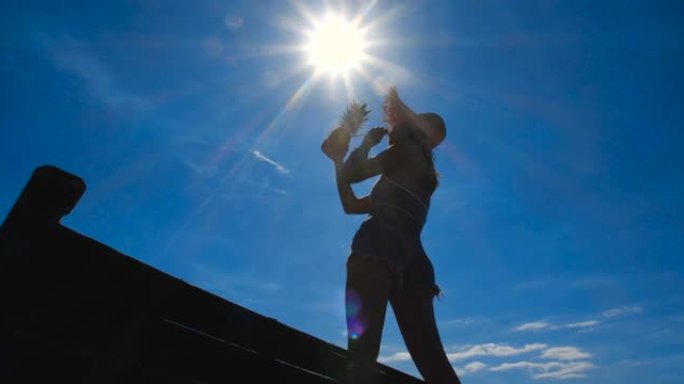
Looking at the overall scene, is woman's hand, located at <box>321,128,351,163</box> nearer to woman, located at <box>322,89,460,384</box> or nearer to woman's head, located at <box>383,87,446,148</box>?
woman, located at <box>322,89,460,384</box>

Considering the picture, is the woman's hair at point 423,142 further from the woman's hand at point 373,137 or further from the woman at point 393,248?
the woman's hand at point 373,137

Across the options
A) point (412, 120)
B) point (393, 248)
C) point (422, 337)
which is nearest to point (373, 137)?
point (412, 120)

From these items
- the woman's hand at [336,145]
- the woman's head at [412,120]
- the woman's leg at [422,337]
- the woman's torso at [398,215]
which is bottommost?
the woman's leg at [422,337]

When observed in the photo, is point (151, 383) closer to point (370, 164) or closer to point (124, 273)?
point (124, 273)

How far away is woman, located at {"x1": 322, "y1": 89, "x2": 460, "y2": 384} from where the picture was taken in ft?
8.52

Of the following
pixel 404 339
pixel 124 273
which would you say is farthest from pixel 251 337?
Answer: pixel 404 339

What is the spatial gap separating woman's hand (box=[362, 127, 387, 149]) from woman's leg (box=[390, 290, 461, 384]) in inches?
41.4

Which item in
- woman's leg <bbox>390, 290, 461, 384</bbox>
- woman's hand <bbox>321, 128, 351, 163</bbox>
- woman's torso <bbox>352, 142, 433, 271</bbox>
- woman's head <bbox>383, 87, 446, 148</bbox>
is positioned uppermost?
woman's head <bbox>383, 87, 446, 148</bbox>

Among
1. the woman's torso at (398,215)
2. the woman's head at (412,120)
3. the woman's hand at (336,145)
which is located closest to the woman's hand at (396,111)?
the woman's head at (412,120)

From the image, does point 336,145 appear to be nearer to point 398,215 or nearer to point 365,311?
point 398,215

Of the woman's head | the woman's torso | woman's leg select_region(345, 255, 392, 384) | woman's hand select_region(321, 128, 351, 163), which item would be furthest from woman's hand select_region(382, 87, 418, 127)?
woman's leg select_region(345, 255, 392, 384)

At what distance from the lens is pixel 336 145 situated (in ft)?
10.6

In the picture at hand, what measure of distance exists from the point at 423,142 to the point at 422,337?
54.8 inches

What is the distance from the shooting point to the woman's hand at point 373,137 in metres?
3.22
